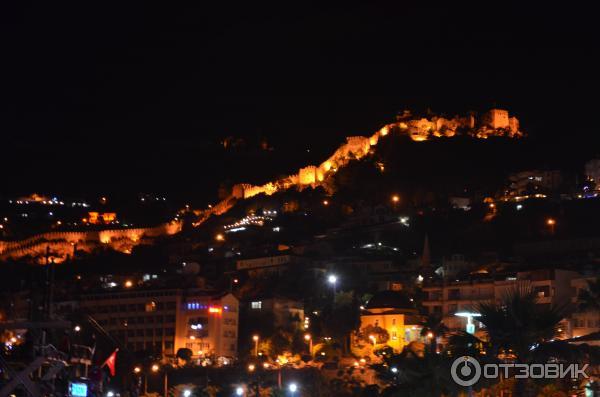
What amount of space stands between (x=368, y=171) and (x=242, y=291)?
159 ft

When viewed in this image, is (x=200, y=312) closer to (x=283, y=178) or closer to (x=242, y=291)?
(x=242, y=291)

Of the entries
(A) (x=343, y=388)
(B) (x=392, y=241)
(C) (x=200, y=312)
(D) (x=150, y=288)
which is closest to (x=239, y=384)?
(A) (x=343, y=388)

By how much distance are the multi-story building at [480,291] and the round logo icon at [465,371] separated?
27780 mm

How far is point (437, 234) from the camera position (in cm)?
9062

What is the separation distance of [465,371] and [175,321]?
44.3 metres

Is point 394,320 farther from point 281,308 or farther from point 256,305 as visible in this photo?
point 256,305

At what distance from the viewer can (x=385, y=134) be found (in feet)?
420

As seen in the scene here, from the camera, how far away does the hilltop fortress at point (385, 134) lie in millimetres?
121562

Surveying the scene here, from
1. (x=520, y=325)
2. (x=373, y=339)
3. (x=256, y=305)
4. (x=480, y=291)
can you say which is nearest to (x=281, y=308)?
A: (x=256, y=305)

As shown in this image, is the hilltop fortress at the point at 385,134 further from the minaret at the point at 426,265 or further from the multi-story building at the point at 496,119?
the minaret at the point at 426,265

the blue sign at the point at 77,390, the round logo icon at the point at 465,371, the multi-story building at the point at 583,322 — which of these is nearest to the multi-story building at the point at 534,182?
the multi-story building at the point at 583,322

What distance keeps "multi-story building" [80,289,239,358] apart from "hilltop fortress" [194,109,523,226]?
53.5 meters

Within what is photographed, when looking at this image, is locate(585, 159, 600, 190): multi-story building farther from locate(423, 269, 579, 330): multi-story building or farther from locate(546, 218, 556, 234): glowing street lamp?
locate(423, 269, 579, 330): multi-story building

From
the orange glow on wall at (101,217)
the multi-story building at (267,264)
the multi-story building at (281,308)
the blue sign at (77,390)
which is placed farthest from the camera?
the orange glow on wall at (101,217)
